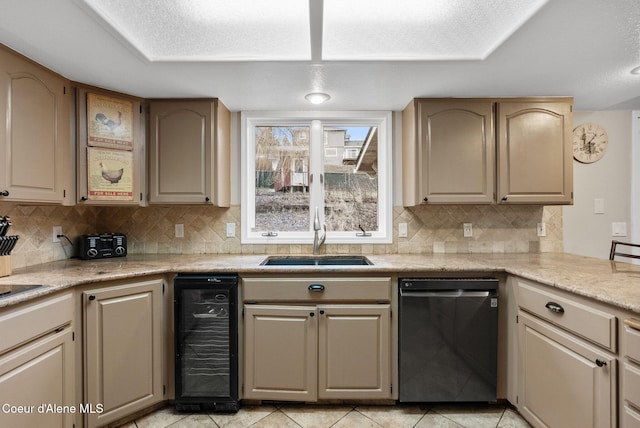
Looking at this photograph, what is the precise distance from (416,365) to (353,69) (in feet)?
6.18

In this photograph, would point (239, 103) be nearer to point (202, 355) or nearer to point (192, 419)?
point (202, 355)

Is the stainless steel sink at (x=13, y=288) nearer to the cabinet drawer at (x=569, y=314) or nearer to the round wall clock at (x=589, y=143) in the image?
the cabinet drawer at (x=569, y=314)

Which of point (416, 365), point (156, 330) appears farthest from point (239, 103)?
point (416, 365)

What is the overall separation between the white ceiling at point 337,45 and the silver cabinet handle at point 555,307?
4.39 feet

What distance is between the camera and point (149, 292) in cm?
178

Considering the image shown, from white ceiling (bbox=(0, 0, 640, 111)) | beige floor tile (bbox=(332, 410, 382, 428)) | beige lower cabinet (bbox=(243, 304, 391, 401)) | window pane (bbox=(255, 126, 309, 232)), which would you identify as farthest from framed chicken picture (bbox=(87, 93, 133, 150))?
beige floor tile (bbox=(332, 410, 382, 428))

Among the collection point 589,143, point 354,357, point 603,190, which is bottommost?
point 354,357

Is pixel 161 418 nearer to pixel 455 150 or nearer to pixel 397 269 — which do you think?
pixel 397 269

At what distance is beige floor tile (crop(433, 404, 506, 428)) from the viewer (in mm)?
1751

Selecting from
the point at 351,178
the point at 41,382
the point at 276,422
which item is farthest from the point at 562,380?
the point at 41,382

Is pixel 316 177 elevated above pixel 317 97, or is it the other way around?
pixel 317 97

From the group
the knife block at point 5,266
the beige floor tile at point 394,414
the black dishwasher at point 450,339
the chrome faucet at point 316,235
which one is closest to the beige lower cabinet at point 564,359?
the black dishwasher at point 450,339

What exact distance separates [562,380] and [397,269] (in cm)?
94

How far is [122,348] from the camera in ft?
5.53
